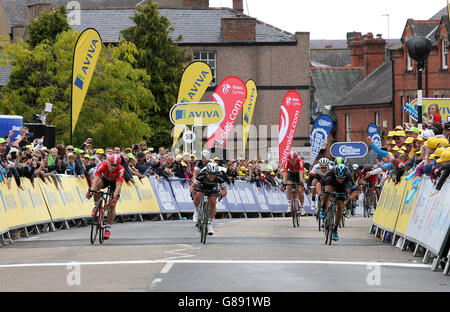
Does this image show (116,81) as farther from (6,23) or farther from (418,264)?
(418,264)

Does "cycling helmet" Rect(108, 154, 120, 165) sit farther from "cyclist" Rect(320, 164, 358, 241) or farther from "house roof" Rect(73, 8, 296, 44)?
"house roof" Rect(73, 8, 296, 44)

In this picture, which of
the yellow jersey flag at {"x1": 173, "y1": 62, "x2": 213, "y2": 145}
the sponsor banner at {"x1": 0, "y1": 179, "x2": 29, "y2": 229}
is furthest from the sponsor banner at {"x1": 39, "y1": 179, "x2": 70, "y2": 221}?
the yellow jersey flag at {"x1": 173, "y1": 62, "x2": 213, "y2": 145}

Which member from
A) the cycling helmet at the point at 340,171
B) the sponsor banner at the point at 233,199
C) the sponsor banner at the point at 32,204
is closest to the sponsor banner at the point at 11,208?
the sponsor banner at the point at 32,204

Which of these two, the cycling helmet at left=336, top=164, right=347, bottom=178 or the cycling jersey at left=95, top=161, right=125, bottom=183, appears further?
the cycling jersey at left=95, top=161, right=125, bottom=183

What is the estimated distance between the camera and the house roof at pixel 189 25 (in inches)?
2516

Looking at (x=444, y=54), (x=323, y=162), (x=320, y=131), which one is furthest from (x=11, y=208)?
(x=444, y=54)

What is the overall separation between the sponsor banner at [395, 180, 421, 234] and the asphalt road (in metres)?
0.41

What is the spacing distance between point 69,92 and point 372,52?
3921 cm

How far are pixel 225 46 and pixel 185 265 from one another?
49.7 m

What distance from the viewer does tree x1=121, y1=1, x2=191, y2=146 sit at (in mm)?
58031

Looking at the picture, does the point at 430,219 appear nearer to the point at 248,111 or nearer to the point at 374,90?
the point at 248,111

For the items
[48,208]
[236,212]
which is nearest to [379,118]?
[236,212]

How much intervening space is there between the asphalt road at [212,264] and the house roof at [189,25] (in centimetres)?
4232
